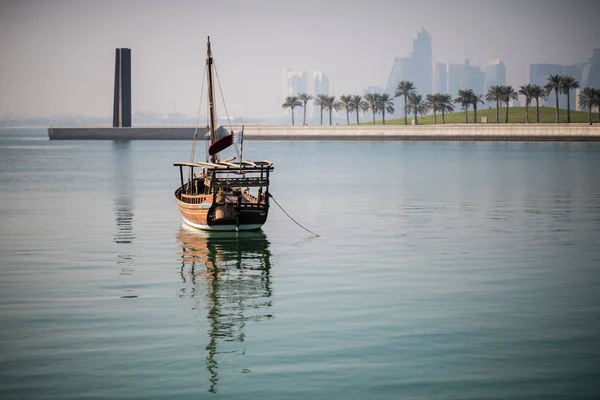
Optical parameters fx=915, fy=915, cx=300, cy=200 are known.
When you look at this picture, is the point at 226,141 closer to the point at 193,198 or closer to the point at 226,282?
the point at 193,198

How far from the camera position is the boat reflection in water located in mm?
24031

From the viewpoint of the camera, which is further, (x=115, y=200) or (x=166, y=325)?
(x=115, y=200)

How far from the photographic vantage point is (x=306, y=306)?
28.3m

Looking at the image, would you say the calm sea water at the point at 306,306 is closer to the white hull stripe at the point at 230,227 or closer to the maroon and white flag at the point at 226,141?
the white hull stripe at the point at 230,227

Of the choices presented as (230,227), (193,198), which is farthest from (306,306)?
(193,198)

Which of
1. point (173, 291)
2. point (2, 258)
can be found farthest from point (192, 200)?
point (173, 291)

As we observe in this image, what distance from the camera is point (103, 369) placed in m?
21.1

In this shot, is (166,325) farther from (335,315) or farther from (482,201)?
(482,201)

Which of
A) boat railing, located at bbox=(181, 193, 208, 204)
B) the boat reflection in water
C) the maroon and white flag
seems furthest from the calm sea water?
the maroon and white flag

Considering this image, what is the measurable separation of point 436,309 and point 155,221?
96.4 feet

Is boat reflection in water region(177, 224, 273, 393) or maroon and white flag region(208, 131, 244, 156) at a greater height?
maroon and white flag region(208, 131, 244, 156)

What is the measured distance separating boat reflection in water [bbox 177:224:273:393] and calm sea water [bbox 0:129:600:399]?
89mm

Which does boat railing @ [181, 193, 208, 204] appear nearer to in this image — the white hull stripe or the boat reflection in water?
the white hull stripe

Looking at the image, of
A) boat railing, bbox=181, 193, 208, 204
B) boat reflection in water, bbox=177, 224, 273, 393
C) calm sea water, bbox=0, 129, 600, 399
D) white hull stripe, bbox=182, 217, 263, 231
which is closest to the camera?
calm sea water, bbox=0, 129, 600, 399
